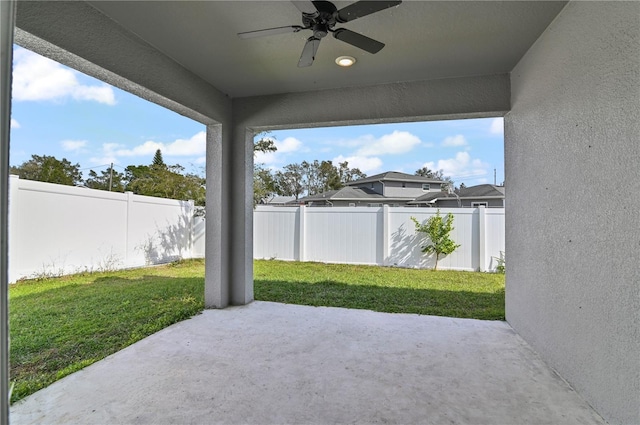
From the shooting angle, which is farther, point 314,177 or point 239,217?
point 314,177

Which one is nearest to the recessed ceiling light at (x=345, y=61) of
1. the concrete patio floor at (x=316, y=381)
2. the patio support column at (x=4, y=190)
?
the concrete patio floor at (x=316, y=381)

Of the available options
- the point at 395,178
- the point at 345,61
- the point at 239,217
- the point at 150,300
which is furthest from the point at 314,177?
the point at 345,61

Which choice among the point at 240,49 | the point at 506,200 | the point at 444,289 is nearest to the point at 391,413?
the point at 506,200

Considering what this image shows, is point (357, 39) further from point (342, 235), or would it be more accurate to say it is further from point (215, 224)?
point (342, 235)

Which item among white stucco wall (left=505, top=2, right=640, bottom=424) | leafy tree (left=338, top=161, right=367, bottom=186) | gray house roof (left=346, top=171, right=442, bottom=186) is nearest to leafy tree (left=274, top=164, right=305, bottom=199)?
leafy tree (left=338, top=161, right=367, bottom=186)

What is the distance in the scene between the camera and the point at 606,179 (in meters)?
1.82

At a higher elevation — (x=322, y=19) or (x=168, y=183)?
(x=322, y=19)

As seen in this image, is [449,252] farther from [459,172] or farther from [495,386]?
[459,172]

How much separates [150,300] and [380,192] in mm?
10999

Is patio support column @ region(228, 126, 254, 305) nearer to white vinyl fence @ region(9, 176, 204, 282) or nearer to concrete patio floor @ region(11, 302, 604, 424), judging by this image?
→ concrete patio floor @ region(11, 302, 604, 424)

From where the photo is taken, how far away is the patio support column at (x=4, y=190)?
461mm

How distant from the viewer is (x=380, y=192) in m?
13.9

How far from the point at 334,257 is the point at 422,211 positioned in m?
2.24

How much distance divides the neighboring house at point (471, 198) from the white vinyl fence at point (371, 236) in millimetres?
4678
